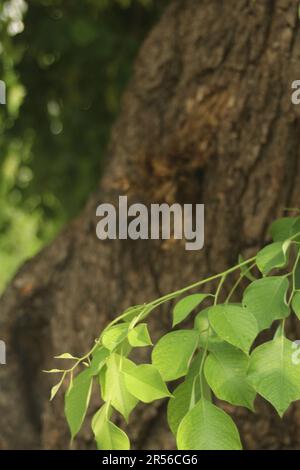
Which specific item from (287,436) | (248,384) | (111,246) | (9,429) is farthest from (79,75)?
(248,384)

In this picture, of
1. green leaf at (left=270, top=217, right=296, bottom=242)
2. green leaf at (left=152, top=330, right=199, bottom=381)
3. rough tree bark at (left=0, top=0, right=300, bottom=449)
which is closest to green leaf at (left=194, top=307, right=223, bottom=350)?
green leaf at (left=152, top=330, right=199, bottom=381)

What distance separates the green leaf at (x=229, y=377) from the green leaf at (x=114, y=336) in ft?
0.45

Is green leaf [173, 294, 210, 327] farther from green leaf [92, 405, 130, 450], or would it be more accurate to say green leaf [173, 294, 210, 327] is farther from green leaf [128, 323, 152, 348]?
green leaf [92, 405, 130, 450]

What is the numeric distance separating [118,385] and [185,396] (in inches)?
4.6

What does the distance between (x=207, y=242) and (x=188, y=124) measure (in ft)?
1.08

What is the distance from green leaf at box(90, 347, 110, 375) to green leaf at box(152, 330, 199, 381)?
0.26 ft

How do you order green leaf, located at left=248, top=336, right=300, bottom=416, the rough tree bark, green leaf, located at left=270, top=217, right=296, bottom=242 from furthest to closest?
the rough tree bark < green leaf, located at left=270, top=217, right=296, bottom=242 < green leaf, located at left=248, top=336, right=300, bottom=416

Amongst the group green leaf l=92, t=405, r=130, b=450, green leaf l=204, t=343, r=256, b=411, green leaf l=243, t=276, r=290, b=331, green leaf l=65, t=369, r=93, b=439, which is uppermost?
green leaf l=243, t=276, r=290, b=331

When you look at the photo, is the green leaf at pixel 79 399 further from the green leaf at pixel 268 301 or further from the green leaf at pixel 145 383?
the green leaf at pixel 268 301

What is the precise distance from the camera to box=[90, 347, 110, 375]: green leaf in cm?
132

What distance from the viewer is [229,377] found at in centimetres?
128

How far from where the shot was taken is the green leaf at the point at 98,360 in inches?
51.9

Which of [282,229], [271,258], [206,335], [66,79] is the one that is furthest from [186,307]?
[66,79]

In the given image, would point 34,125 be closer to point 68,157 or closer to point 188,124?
point 68,157
